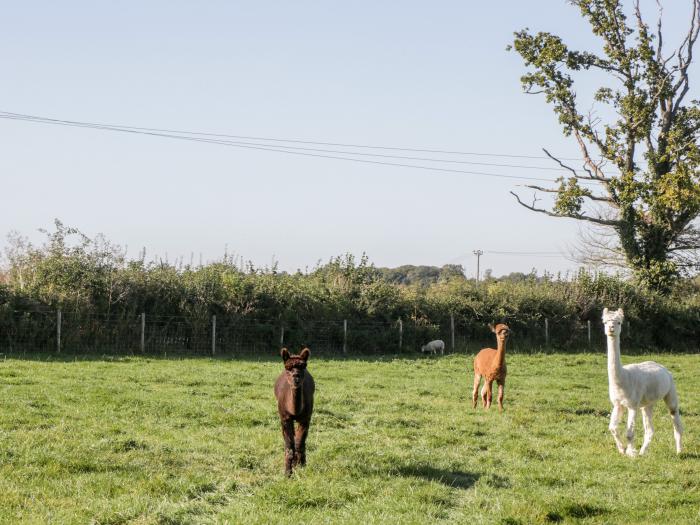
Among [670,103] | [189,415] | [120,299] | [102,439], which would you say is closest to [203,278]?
[120,299]

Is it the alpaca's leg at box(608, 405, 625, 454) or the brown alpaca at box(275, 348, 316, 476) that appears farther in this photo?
the alpaca's leg at box(608, 405, 625, 454)

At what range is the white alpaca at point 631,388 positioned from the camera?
1079 centimetres

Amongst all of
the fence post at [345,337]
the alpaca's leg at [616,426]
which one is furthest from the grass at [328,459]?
the fence post at [345,337]

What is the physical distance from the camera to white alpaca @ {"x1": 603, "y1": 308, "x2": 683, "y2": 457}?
1079 cm

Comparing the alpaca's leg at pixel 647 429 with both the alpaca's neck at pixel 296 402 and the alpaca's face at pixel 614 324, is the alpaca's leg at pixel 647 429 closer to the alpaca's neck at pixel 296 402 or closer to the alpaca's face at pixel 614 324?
the alpaca's face at pixel 614 324

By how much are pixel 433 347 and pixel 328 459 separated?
67.8 ft

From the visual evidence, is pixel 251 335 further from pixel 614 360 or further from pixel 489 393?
pixel 614 360

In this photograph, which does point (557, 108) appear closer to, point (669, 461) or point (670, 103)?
point (670, 103)

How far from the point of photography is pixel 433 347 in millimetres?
30500

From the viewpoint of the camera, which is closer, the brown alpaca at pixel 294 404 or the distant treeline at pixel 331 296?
the brown alpaca at pixel 294 404

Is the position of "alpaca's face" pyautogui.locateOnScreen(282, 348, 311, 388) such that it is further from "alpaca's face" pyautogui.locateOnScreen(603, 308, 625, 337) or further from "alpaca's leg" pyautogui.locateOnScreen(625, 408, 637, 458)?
"alpaca's leg" pyautogui.locateOnScreen(625, 408, 637, 458)

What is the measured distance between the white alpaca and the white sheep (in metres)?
18.9

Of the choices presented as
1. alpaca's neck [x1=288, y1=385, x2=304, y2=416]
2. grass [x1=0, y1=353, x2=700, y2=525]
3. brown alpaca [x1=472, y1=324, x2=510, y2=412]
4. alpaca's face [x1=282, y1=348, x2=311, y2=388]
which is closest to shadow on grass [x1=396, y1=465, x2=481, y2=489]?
grass [x1=0, y1=353, x2=700, y2=525]

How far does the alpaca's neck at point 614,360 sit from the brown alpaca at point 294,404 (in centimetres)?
401
